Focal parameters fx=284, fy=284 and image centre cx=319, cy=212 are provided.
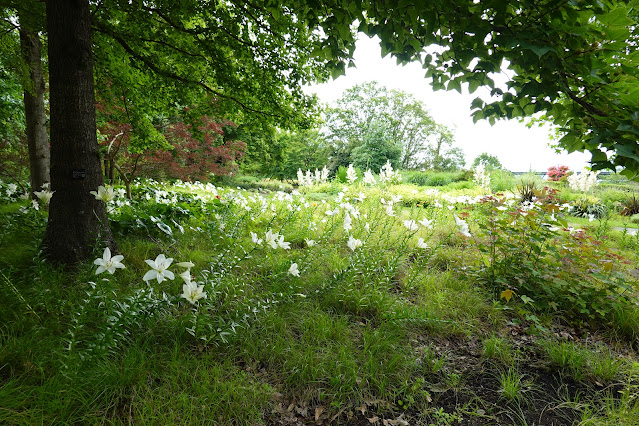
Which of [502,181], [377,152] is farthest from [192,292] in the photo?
[377,152]

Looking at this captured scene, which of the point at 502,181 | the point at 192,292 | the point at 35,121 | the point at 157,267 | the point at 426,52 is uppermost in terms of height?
the point at 426,52

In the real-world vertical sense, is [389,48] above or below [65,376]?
above

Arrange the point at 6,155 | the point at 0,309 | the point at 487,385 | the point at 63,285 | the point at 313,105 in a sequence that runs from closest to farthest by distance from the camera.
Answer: the point at 0,309 → the point at 487,385 → the point at 63,285 → the point at 313,105 → the point at 6,155

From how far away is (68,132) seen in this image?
7.45 ft

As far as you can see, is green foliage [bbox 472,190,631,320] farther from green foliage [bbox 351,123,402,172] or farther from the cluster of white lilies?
green foliage [bbox 351,123,402,172]

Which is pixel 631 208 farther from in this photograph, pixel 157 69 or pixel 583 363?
pixel 157 69

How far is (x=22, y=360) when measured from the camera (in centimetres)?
141

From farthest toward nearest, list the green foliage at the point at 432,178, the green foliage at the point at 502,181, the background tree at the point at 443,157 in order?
the background tree at the point at 443,157
the green foliage at the point at 432,178
the green foliage at the point at 502,181

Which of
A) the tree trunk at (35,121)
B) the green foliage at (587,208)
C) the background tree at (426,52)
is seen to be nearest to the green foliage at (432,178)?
the green foliage at (587,208)

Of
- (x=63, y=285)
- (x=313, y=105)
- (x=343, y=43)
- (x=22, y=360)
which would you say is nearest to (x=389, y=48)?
(x=343, y=43)

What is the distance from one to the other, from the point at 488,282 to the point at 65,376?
3.29 meters

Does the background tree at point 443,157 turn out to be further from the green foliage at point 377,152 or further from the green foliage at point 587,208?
the green foliage at point 587,208

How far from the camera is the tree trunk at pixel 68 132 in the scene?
225 centimetres

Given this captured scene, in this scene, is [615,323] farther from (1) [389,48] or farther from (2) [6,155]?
(2) [6,155]
